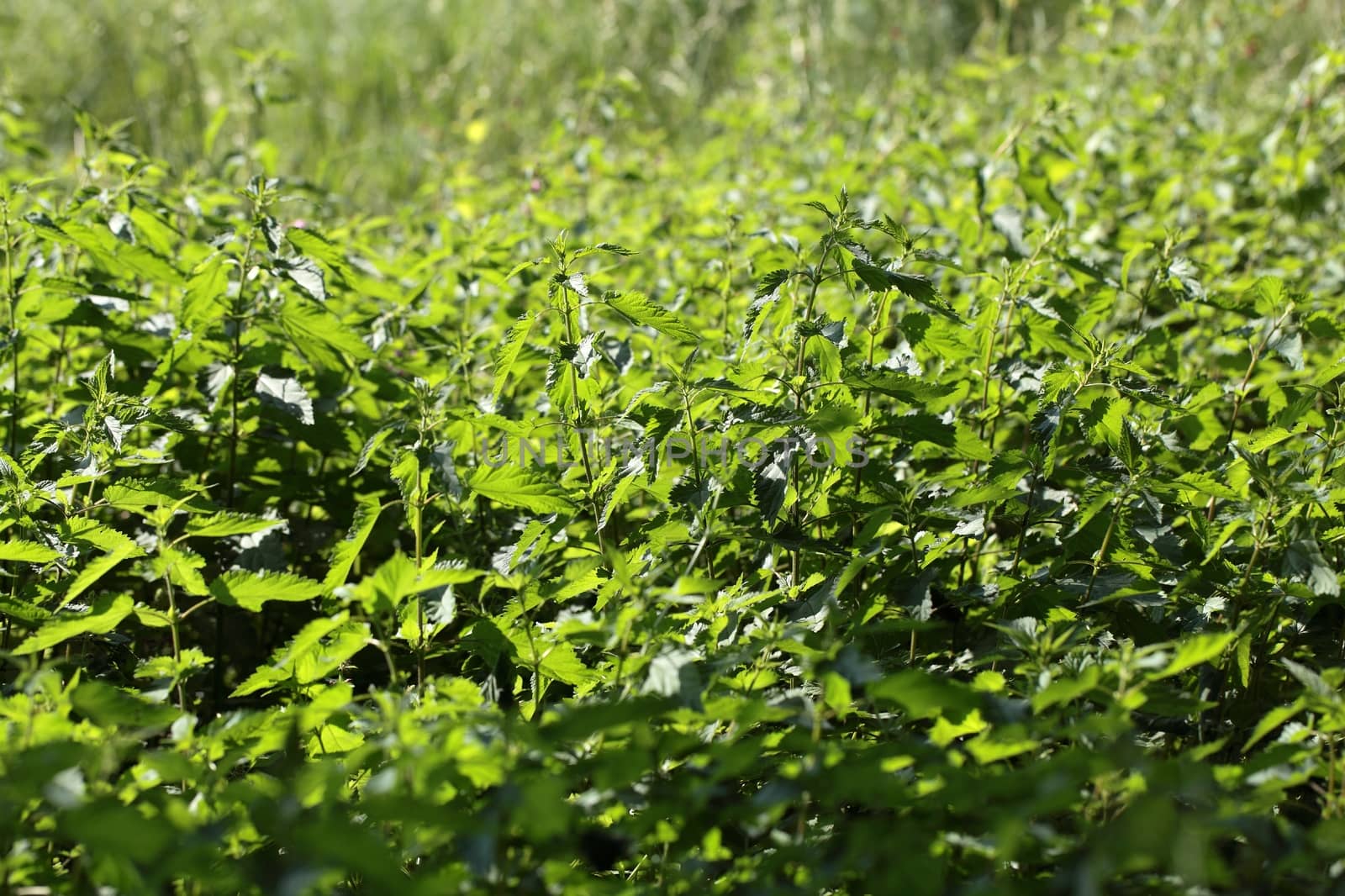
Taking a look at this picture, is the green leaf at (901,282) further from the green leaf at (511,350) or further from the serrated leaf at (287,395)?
the serrated leaf at (287,395)

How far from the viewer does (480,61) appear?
687cm

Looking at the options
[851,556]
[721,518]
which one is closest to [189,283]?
[721,518]

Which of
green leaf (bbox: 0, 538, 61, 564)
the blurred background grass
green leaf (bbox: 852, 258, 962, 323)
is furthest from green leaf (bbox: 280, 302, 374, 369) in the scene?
the blurred background grass

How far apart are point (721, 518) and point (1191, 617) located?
674 millimetres

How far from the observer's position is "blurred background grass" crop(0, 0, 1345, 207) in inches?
Result: 218

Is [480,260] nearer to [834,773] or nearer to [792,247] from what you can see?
[792,247]

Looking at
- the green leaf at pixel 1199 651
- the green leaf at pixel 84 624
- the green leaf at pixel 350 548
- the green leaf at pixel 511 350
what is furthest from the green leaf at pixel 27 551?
the green leaf at pixel 1199 651

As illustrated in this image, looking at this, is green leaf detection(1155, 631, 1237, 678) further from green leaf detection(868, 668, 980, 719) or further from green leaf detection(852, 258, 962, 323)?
green leaf detection(852, 258, 962, 323)

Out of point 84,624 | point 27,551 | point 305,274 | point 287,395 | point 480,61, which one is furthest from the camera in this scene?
point 480,61

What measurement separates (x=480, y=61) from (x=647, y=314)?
18.9 ft

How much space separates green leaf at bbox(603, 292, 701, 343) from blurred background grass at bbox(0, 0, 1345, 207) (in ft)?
10.9

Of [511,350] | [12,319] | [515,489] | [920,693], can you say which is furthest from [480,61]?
[920,693]

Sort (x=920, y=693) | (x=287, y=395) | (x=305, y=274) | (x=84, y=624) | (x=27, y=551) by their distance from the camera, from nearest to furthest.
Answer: (x=920, y=693)
(x=84, y=624)
(x=27, y=551)
(x=305, y=274)
(x=287, y=395)

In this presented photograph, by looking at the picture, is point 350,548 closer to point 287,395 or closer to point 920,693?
point 287,395
